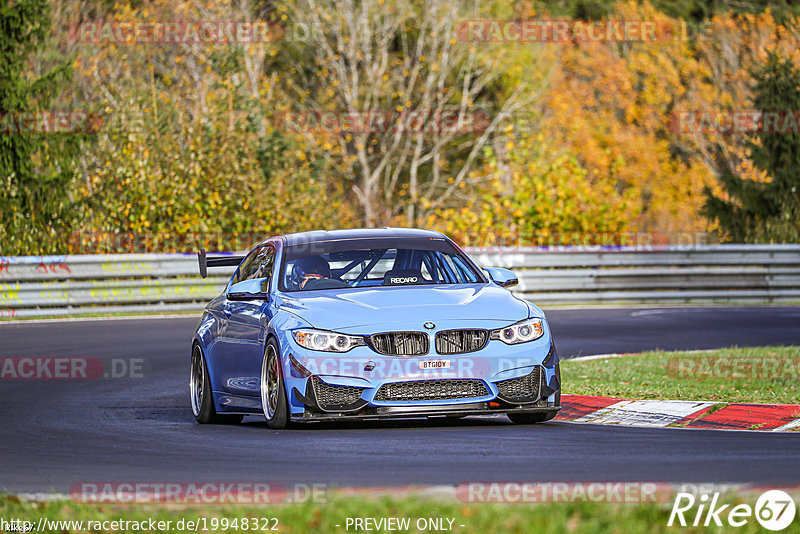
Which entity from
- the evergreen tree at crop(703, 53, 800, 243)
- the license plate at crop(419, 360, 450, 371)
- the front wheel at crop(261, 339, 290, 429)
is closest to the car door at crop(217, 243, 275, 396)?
the front wheel at crop(261, 339, 290, 429)

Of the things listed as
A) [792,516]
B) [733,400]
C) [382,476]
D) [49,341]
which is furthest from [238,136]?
[792,516]

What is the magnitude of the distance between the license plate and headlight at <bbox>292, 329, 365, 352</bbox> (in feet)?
1.48

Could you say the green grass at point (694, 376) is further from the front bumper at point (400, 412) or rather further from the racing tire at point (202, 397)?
the racing tire at point (202, 397)

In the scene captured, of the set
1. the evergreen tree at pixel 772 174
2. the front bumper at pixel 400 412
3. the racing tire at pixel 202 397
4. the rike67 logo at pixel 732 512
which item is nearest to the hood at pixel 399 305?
the front bumper at pixel 400 412

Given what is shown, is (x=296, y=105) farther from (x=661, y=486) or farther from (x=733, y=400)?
(x=661, y=486)

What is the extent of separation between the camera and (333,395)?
417 inches

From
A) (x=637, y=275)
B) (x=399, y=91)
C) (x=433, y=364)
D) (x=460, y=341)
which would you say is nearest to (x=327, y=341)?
(x=433, y=364)

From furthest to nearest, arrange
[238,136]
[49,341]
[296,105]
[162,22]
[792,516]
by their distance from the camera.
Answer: [296,105], [162,22], [238,136], [49,341], [792,516]

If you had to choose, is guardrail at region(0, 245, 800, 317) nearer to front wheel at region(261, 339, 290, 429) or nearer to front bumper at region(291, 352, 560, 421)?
front wheel at region(261, 339, 290, 429)

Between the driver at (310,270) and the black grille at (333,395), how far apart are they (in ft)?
4.47

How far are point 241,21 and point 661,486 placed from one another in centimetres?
4399

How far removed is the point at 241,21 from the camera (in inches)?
1969

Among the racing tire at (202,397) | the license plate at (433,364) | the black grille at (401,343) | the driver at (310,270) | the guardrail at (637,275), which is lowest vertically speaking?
the guardrail at (637,275)

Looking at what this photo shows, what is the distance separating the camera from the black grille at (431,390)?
34.6 feet
